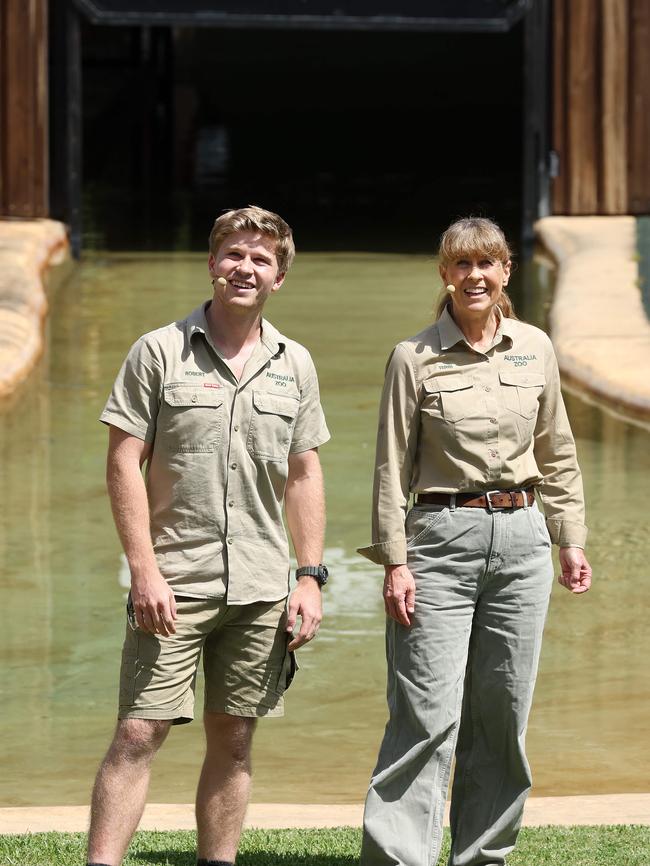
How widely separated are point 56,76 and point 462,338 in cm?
1332

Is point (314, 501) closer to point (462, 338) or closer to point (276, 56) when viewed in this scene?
point (462, 338)

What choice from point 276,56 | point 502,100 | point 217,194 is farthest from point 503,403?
point 276,56

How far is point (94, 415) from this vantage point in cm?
970

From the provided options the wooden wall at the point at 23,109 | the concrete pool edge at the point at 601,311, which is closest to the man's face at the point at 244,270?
the concrete pool edge at the point at 601,311

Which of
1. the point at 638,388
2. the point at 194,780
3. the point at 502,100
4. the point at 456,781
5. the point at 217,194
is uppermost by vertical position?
the point at 502,100

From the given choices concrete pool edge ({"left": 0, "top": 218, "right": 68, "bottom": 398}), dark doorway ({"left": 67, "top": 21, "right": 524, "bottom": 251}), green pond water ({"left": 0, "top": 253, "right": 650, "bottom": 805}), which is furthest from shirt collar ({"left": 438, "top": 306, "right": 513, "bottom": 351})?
dark doorway ({"left": 67, "top": 21, "right": 524, "bottom": 251})

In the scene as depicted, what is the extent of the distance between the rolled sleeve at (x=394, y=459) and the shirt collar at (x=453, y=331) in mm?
94

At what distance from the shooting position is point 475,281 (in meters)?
3.71

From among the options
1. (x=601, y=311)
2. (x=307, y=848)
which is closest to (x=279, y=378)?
(x=307, y=848)

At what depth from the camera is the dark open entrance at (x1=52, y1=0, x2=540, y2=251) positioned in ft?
59.6

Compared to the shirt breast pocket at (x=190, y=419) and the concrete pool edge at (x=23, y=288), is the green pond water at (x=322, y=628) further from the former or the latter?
the shirt breast pocket at (x=190, y=419)

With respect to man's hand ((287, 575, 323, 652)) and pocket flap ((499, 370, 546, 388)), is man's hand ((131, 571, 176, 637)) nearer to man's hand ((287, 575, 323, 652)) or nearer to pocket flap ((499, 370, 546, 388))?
man's hand ((287, 575, 323, 652))

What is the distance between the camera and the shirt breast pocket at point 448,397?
3.69 meters

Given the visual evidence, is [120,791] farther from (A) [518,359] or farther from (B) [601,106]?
(B) [601,106]
